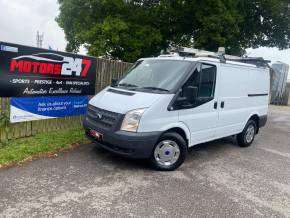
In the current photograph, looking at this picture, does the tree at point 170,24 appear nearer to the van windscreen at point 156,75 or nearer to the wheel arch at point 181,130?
the van windscreen at point 156,75

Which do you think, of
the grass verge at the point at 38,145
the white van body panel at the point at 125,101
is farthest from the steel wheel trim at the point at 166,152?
the grass verge at the point at 38,145

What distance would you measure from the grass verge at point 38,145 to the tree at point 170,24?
924cm

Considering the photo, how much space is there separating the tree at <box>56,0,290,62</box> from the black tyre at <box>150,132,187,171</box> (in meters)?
10.4

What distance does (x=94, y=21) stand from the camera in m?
17.0

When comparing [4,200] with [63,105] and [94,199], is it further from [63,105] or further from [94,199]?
[63,105]

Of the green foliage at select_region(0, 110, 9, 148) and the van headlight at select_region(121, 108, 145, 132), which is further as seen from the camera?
the green foliage at select_region(0, 110, 9, 148)

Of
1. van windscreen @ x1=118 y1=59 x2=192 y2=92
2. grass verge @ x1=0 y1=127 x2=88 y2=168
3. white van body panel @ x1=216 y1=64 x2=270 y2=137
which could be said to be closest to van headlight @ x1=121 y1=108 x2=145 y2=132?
van windscreen @ x1=118 y1=59 x2=192 y2=92

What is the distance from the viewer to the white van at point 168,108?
498 centimetres

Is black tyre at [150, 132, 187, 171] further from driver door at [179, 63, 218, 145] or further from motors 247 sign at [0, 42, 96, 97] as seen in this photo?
motors 247 sign at [0, 42, 96, 97]

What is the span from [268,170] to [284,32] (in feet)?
47.3

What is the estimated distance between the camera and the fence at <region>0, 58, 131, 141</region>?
6.26 metres

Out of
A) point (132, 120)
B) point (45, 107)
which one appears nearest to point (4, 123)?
point (45, 107)

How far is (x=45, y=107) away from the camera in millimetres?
6871

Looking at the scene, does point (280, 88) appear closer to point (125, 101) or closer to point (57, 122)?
point (57, 122)
